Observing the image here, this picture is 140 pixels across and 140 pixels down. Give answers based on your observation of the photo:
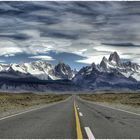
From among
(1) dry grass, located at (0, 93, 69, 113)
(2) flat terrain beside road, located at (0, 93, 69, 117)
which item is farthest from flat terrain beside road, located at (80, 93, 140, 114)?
(1) dry grass, located at (0, 93, 69, 113)

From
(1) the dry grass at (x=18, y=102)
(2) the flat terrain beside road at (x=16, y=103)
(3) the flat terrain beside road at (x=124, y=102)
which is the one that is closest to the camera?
(2) the flat terrain beside road at (x=16, y=103)

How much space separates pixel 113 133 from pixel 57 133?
2.37 metres

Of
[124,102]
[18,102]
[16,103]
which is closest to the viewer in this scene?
[16,103]

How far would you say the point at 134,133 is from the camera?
13930mm

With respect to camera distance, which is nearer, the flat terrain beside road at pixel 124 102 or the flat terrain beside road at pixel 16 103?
the flat terrain beside road at pixel 16 103

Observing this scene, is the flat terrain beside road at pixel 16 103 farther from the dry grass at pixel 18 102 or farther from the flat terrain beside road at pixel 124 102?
the flat terrain beside road at pixel 124 102

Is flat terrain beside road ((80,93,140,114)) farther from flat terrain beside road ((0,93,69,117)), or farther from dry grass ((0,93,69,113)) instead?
dry grass ((0,93,69,113))

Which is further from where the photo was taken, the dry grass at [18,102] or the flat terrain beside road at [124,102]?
the dry grass at [18,102]

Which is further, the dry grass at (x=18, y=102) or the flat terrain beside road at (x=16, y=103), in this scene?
the dry grass at (x=18, y=102)

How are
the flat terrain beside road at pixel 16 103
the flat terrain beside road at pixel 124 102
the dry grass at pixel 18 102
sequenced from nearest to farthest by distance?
the flat terrain beside road at pixel 16 103
the flat terrain beside road at pixel 124 102
the dry grass at pixel 18 102

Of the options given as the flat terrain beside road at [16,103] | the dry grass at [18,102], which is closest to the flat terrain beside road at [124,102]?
the flat terrain beside road at [16,103]

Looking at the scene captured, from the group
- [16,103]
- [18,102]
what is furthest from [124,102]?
[16,103]

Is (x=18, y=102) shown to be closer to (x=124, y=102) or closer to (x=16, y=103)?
(x=16, y=103)

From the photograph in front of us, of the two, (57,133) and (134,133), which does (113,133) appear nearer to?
(134,133)
